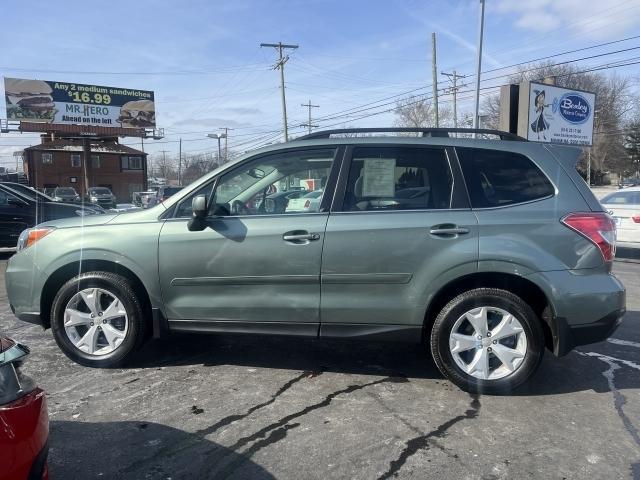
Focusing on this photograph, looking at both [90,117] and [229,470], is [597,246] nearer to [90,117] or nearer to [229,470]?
[229,470]

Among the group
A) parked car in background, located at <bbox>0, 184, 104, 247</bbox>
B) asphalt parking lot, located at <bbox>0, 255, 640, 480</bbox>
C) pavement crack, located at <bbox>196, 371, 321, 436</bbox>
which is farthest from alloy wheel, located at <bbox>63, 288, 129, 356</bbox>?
parked car in background, located at <bbox>0, 184, 104, 247</bbox>

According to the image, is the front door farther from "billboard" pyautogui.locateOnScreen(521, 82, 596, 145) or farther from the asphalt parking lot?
"billboard" pyautogui.locateOnScreen(521, 82, 596, 145)

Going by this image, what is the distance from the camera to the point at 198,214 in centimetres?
407

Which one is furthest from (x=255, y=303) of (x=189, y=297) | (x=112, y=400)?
(x=112, y=400)

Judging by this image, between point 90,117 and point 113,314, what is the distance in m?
58.4

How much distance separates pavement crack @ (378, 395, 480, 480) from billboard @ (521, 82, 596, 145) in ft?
54.5

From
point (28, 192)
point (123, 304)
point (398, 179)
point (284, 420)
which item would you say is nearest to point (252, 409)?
point (284, 420)

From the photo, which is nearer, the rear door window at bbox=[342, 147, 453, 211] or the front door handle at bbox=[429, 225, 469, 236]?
the front door handle at bbox=[429, 225, 469, 236]

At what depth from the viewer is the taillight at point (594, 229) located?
12.4 ft

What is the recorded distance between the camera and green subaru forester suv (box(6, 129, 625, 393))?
12.5 ft

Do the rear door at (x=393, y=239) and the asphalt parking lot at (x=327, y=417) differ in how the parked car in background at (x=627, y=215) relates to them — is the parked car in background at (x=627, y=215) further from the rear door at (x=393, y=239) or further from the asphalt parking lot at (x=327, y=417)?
the rear door at (x=393, y=239)

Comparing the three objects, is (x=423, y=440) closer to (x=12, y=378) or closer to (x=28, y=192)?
(x=12, y=378)

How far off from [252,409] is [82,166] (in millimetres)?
65523

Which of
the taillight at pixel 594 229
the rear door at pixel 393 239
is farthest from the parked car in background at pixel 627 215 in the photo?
the rear door at pixel 393 239
